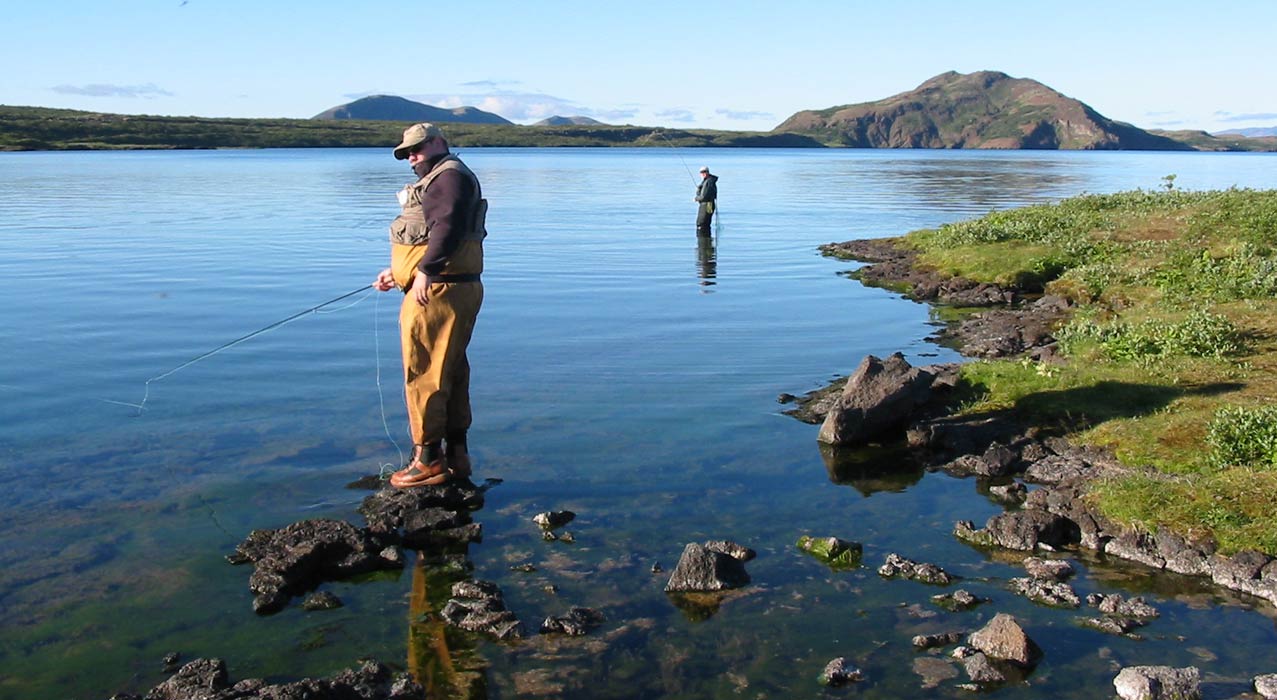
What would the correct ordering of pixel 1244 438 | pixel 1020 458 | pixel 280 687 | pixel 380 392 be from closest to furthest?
pixel 280 687
pixel 1244 438
pixel 1020 458
pixel 380 392

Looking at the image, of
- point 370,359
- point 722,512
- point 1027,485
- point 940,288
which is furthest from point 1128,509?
point 940,288

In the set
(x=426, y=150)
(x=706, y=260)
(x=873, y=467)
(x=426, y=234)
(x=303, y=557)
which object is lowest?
(x=706, y=260)

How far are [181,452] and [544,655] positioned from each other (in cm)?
568

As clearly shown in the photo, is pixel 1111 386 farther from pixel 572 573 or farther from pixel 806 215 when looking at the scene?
pixel 806 215

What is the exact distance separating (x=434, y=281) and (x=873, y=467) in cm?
466

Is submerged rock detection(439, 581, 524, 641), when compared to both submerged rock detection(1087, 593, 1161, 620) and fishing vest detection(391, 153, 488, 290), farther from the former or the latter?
submerged rock detection(1087, 593, 1161, 620)

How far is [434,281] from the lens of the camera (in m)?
9.52

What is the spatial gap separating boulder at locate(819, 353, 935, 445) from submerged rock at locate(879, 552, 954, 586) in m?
3.27

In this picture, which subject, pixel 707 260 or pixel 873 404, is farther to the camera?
pixel 707 260

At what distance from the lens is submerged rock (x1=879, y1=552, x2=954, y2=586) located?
8.16m

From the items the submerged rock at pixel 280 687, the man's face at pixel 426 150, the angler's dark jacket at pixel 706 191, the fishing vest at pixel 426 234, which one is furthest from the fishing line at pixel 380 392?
the angler's dark jacket at pixel 706 191

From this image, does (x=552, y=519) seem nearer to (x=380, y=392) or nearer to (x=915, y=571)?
(x=915, y=571)

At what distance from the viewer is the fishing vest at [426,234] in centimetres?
940

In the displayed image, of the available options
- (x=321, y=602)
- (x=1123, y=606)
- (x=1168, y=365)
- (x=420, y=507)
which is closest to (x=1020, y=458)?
(x=1168, y=365)
